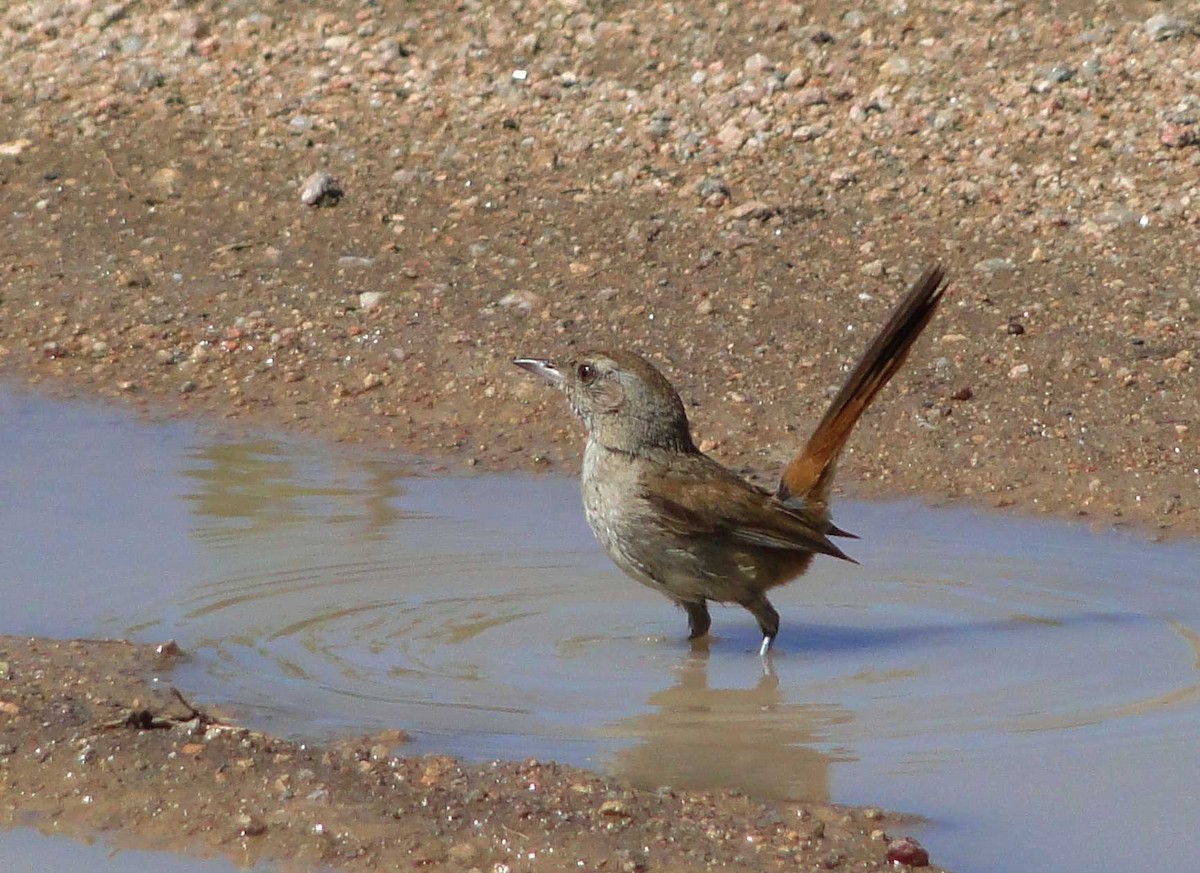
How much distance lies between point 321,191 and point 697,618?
4.13 m

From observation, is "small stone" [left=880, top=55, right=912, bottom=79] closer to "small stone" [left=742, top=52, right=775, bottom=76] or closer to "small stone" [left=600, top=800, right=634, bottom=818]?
"small stone" [left=742, top=52, right=775, bottom=76]

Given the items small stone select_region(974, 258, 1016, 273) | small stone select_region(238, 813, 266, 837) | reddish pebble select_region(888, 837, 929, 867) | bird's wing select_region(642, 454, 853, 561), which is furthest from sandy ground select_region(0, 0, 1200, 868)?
small stone select_region(238, 813, 266, 837)

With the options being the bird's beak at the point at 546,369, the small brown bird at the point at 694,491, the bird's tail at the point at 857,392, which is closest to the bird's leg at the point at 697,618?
the small brown bird at the point at 694,491

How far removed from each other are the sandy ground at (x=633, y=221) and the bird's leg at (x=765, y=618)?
1.23 m

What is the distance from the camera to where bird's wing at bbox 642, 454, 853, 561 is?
19.9 feet

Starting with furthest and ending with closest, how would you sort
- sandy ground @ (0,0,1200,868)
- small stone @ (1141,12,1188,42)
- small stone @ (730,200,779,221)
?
small stone @ (1141,12,1188,42) → small stone @ (730,200,779,221) → sandy ground @ (0,0,1200,868)

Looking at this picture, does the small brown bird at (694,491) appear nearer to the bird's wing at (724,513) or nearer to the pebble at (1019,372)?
the bird's wing at (724,513)

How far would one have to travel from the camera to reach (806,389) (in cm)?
795

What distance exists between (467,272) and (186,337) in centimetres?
132

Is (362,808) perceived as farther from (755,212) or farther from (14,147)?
(14,147)

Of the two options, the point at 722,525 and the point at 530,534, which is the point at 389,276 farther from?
the point at 722,525

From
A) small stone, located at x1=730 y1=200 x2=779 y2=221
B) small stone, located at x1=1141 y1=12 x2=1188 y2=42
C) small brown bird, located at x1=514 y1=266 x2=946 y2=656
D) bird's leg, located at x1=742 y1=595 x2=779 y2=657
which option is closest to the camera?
small brown bird, located at x1=514 y1=266 x2=946 y2=656

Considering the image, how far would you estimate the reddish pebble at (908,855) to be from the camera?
418 centimetres

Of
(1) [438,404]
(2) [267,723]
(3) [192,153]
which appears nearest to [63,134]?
(3) [192,153]
